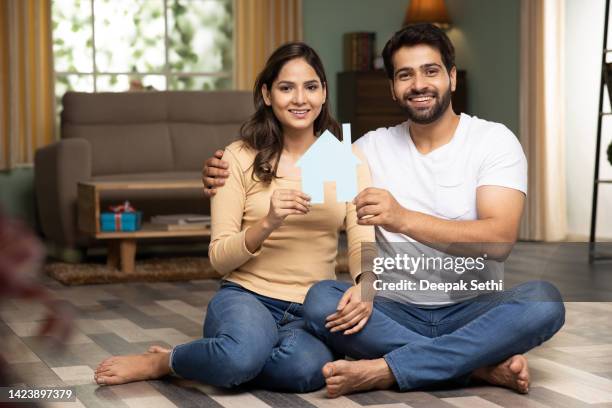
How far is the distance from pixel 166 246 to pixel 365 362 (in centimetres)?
378

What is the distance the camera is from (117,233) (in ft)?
14.8

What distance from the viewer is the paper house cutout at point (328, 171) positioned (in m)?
2.04

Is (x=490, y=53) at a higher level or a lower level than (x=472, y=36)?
lower

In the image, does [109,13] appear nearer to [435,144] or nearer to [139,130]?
[139,130]

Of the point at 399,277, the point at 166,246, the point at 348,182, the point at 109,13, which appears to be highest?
the point at 109,13

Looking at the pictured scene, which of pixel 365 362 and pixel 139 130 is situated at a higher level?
pixel 139 130

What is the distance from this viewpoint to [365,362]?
84.1 inches

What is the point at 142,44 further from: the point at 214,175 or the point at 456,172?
the point at 456,172

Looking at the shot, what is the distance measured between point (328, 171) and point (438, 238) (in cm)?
28

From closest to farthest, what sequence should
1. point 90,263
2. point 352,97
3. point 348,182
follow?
1. point 348,182
2. point 90,263
3. point 352,97

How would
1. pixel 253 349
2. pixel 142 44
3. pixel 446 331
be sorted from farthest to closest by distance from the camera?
1. pixel 142 44
2. pixel 446 331
3. pixel 253 349

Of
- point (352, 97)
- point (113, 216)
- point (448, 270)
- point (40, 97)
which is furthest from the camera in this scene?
point (352, 97)

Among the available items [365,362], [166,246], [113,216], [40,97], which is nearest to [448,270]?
[365,362]

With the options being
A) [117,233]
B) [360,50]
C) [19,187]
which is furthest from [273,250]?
[360,50]
